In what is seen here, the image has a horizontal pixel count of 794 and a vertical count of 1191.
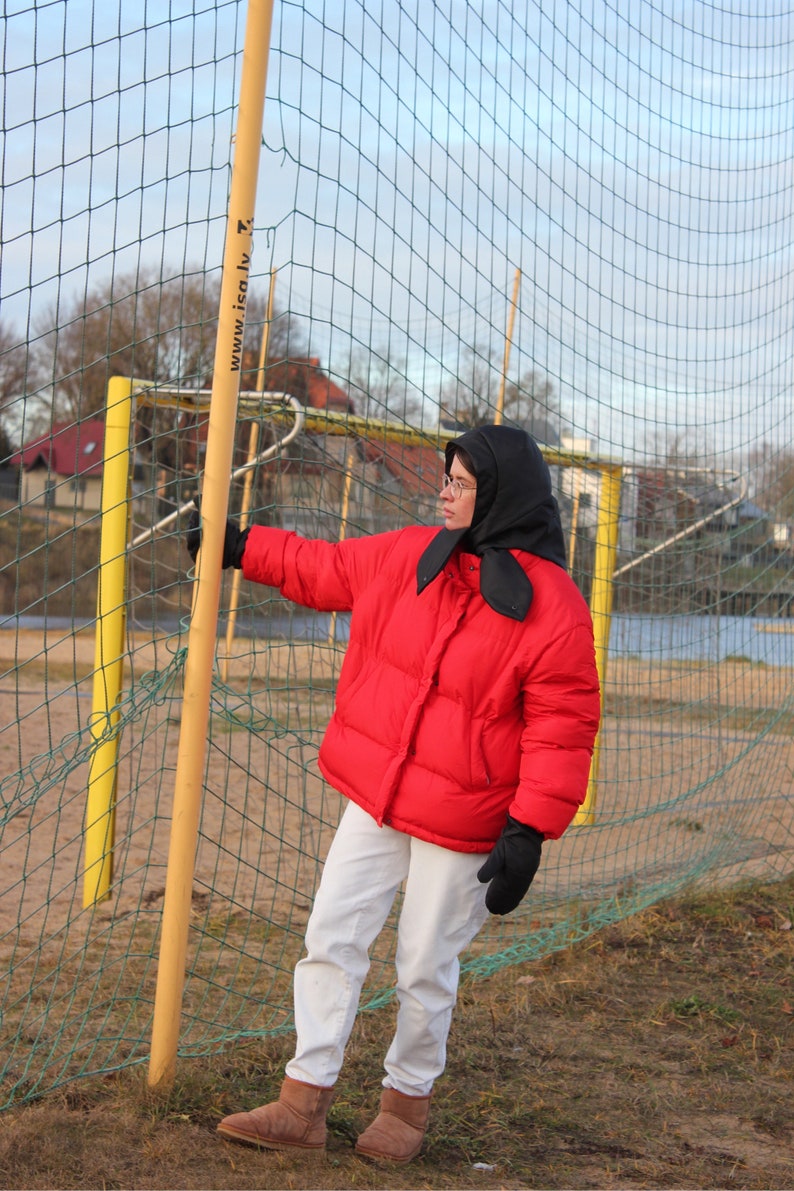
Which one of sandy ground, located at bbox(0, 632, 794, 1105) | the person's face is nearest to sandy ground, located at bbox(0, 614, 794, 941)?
sandy ground, located at bbox(0, 632, 794, 1105)

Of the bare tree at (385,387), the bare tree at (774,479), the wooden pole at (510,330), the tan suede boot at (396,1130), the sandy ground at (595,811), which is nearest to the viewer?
the tan suede boot at (396,1130)

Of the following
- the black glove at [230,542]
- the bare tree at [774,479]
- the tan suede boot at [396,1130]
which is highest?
the bare tree at [774,479]

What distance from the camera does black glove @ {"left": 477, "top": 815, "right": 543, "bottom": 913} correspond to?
275 centimetres

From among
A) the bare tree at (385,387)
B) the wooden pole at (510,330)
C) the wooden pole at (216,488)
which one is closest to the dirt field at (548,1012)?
the wooden pole at (216,488)

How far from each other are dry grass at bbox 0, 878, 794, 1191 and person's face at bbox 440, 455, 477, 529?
1539mm

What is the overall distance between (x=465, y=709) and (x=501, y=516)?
1.53ft

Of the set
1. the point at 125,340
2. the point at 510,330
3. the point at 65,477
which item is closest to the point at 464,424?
the point at 510,330

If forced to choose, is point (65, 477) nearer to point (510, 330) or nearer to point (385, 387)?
point (510, 330)

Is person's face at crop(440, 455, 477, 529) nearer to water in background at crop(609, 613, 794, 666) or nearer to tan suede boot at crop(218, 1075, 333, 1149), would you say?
tan suede boot at crop(218, 1075, 333, 1149)

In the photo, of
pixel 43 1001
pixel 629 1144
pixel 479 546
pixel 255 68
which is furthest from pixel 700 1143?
pixel 255 68

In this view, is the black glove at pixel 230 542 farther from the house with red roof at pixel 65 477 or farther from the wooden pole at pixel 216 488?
the house with red roof at pixel 65 477

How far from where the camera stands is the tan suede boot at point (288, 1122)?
289cm

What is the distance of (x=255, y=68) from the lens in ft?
9.84

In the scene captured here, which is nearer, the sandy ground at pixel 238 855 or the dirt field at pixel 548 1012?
the dirt field at pixel 548 1012
